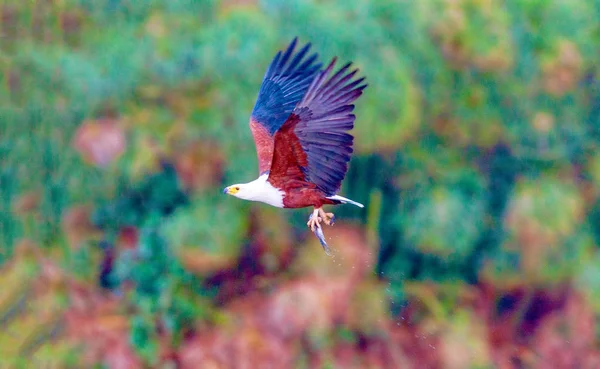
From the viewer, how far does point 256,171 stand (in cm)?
1251

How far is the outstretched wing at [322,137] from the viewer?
22.0 feet

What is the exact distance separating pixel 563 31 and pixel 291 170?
939 centimetres

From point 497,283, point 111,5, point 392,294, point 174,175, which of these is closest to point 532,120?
point 497,283

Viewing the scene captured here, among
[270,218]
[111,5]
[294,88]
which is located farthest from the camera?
[111,5]

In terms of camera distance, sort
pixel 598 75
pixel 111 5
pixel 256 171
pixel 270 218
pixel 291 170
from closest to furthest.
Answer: pixel 291 170
pixel 256 171
pixel 270 218
pixel 111 5
pixel 598 75

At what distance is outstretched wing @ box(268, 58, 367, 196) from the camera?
672 centimetres

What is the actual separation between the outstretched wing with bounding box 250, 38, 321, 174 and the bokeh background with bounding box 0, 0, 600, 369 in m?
4.78

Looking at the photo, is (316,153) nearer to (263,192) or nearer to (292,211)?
(263,192)

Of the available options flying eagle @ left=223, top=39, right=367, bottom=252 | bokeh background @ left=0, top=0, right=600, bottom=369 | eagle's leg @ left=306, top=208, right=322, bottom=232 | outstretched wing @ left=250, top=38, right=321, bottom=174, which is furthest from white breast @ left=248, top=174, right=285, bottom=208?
bokeh background @ left=0, top=0, right=600, bottom=369

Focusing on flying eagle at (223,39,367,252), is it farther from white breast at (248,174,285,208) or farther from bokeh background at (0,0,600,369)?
bokeh background at (0,0,600,369)

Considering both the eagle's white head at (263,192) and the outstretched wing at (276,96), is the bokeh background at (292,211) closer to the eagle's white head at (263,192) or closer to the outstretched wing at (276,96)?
the outstretched wing at (276,96)

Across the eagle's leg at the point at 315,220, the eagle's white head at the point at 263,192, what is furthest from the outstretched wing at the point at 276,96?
the eagle's leg at the point at 315,220

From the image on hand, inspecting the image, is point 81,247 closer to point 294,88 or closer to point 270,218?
point 270,218

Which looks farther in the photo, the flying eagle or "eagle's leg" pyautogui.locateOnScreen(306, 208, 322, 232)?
"eagle's leg" pyautogui.locateOnScreen(306, 208, 322, 232)
